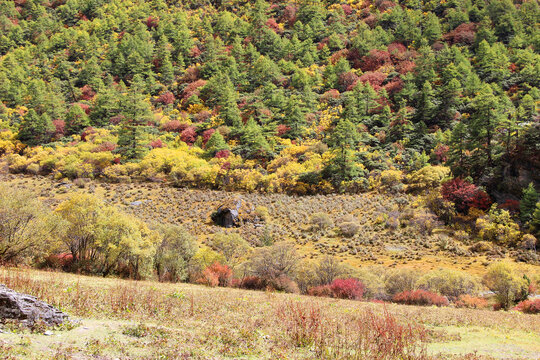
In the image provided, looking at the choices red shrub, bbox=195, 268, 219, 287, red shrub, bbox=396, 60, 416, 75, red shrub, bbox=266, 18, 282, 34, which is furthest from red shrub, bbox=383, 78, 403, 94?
red shrub, bbox=195, 268, 219, 287

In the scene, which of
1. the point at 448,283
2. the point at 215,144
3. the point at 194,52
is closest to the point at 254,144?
the point at 215,144

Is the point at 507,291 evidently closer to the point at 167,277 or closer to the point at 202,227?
the point at 167,277

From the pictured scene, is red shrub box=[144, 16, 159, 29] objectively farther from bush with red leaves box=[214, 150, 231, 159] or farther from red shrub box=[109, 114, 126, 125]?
bush with red leaves box=[214, 150, 231, 159]

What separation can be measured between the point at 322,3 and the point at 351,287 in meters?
99.9

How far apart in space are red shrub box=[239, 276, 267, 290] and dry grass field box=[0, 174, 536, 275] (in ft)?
25.7

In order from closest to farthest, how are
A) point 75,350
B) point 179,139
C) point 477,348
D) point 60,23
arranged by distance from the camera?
1. point 75,350
2. point 477,348
3. point 179,139
4. point 60,23

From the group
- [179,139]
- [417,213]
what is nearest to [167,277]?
[417,213]

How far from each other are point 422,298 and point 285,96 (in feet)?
159

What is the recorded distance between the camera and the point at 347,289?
64.7 ft

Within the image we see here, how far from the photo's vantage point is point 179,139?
54.8m

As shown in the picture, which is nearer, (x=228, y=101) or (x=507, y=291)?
(x=507, y=291)

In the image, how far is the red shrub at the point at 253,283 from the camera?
21500 millimetres

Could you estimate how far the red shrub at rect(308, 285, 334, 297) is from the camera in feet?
65.4

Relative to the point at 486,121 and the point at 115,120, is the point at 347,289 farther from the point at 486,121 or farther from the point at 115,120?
the point at 115,120
